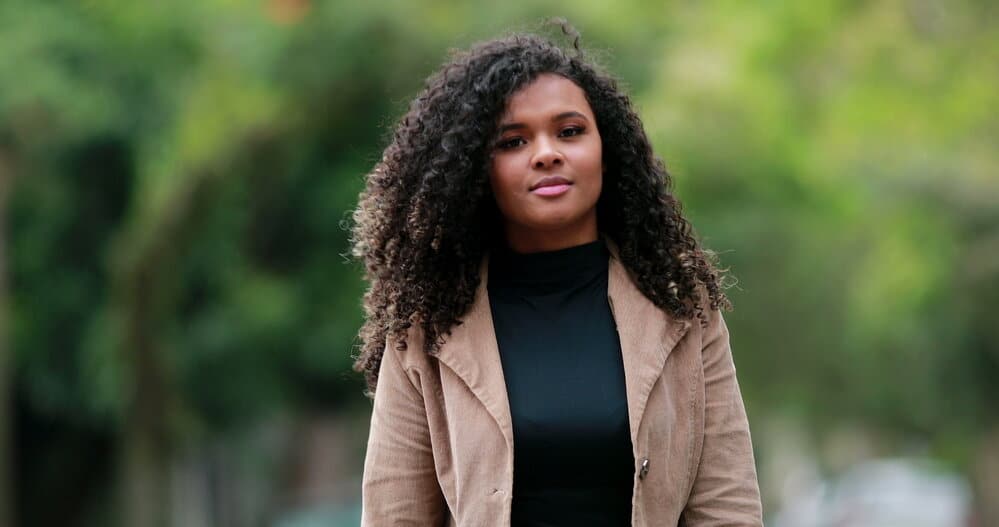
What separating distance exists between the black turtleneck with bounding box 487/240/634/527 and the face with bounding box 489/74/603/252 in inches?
5.0

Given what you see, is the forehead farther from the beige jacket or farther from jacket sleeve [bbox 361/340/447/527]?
jacket sleeve [bbox 361/340/447/527]

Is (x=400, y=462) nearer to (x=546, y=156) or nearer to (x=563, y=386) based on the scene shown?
(x=563, y=386)

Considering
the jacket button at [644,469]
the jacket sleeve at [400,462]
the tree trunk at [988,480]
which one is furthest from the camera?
the tree trunk at [988,480]

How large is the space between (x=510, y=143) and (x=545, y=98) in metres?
0.13

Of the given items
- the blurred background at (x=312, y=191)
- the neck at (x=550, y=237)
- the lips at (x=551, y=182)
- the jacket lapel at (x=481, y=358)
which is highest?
the blurred background at (x=312, y=191)

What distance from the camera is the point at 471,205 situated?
4.04 metres

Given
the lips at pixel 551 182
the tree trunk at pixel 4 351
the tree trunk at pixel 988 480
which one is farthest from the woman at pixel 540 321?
the tree trunk at pixel 988 480

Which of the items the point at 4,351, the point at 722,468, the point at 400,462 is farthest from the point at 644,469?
the point at 4,351

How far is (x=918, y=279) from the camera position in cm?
1964

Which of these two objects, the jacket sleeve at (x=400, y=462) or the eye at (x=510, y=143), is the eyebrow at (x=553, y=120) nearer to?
the eye at (x=510, y=143)

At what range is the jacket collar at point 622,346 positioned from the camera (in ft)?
12.7

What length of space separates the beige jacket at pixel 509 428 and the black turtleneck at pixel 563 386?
39 millimetres

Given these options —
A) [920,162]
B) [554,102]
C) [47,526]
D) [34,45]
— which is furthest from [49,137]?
[554,102]

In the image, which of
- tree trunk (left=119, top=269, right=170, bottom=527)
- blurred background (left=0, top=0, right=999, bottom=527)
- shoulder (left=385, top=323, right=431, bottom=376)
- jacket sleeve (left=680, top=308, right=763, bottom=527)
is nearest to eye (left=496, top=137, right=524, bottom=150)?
shoulder (left=385, top=323, right=431, bottom=376)
